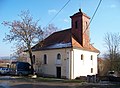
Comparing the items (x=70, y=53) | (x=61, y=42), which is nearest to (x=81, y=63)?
(x=70, y=53)

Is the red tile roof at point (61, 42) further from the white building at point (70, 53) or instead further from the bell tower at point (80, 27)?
the bell tower at point (80, 27)

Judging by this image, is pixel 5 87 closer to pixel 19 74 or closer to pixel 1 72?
pixel 19 74

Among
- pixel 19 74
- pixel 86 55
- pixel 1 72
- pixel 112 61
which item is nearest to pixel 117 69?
pixel 112 61

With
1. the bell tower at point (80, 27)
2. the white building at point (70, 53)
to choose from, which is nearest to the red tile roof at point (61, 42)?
the white building at point (70, 53)

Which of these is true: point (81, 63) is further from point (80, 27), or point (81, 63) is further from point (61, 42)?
point (80, 27)

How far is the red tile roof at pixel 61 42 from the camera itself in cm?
3834

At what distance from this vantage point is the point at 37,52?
1778 inches

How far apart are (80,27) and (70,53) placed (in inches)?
221

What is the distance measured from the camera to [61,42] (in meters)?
40.5

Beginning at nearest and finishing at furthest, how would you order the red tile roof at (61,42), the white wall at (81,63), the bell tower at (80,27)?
the white wall at (81,63) → the red tile roof at (61,42) → the bell tower at (80,27)

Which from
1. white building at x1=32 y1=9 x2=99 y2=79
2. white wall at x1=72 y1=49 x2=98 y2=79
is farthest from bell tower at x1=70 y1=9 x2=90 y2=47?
white wall at x1=72 y1=49 x2=98 y2=79

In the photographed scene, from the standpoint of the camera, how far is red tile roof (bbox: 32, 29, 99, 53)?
38.3 m

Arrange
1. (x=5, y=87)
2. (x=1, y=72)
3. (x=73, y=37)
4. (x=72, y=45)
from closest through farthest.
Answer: (x=5, y=87) < (x=72, y=45) < (x=73, y=37) < (x=1, y=72)

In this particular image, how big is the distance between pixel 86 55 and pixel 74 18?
7129 mm
